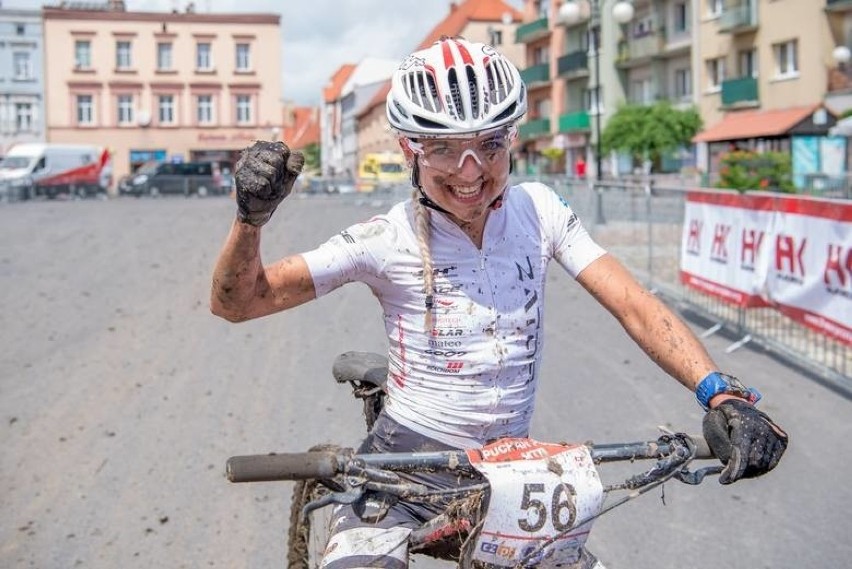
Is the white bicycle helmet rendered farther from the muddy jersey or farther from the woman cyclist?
the muddy jersey

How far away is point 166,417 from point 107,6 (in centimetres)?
7194

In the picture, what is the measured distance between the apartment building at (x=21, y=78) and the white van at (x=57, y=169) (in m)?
19.0

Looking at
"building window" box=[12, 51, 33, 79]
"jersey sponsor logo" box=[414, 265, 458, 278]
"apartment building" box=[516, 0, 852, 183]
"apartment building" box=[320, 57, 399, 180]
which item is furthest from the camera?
"apartment building" box=[320, 57, 399, 180]

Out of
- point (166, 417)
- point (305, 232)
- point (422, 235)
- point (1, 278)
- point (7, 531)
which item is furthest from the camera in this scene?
point (305, 232)

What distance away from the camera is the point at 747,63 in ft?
147

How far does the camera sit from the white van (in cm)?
4881

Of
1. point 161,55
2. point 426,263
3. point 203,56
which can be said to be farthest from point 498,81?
point 161,55

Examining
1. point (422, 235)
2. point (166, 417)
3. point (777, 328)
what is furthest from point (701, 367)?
point (777, 328)

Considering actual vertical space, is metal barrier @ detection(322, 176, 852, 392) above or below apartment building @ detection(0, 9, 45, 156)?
below

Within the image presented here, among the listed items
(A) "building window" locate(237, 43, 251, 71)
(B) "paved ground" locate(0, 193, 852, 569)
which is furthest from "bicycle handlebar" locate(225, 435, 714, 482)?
(A) "building window" locate(237, 43, 251, 71)

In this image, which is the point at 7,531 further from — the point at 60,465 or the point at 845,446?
the point at 845,446

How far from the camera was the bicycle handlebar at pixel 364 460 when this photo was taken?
235 cm

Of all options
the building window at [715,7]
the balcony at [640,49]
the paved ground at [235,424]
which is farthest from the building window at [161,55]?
the paved ground at [235,424]

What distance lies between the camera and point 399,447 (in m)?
3.04
